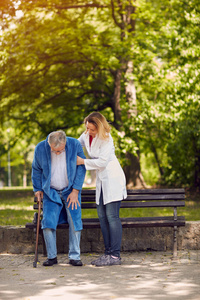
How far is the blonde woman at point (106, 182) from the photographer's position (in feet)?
20.2

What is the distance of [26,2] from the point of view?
52.1ft

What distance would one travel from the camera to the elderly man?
6176 millimetres

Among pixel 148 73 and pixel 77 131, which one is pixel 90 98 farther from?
pixel 148 73

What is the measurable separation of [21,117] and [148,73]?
7443 mm

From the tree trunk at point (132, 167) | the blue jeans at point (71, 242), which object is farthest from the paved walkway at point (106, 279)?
the tree trunk at point (132, 167)

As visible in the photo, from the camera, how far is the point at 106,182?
6.23m

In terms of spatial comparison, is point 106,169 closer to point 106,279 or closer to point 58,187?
point 58,187

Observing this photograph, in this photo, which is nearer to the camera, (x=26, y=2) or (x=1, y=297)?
(x=1, y=297)

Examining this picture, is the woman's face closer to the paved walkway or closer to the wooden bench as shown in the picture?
the wooden bench

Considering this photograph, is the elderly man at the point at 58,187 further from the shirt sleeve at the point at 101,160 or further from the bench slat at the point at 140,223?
the bench slat at the point at 140,223

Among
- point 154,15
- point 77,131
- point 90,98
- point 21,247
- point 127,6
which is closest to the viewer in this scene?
point 21,247

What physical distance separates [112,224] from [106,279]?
1.05 meters

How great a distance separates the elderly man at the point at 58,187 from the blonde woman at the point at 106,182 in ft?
0.54

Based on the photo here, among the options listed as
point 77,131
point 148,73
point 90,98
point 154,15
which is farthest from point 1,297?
point 77,131
